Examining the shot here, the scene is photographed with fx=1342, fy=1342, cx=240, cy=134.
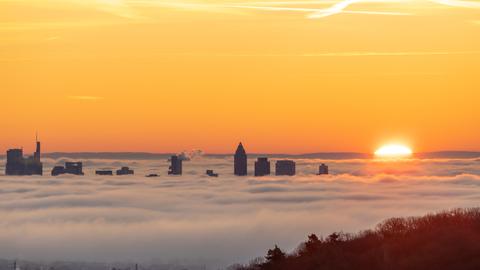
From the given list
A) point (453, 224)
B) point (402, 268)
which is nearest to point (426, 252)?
point (402, 268)

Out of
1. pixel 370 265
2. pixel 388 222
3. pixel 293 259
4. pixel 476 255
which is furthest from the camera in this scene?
pixel 388 222

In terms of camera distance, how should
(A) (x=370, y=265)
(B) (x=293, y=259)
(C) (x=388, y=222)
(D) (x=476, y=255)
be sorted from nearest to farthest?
(D) (x=476, y=255), (A) (x=370, y=265), (B) (x=293, y=259), (C) (x=388, y=222)

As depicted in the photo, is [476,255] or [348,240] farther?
[348,240]

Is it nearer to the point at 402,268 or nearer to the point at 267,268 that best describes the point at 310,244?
the point at 267,268

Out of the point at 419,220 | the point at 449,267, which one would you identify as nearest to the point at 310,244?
the point at 419,220

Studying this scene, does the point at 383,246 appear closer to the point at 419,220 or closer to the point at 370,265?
the point at 370,265

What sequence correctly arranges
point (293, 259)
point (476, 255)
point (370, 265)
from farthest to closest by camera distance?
point (293, 259) → point (370, 265) → point (476, 255)
